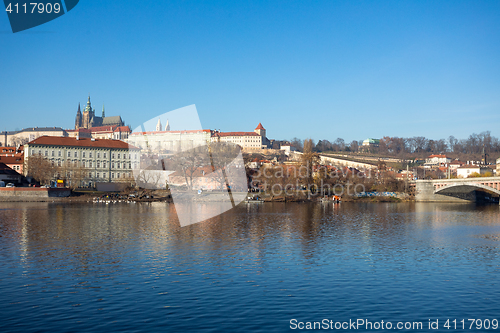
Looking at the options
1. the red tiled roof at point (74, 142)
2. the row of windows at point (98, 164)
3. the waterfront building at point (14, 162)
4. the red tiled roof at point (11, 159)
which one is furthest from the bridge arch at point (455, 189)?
the red tiled roof at point (11, 159)

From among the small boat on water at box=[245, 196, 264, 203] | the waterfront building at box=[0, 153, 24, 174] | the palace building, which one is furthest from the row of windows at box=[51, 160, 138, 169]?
the palace building

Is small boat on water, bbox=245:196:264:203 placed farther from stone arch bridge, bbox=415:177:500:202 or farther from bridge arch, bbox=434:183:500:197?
bridge arch, bbox=434:183:500:197

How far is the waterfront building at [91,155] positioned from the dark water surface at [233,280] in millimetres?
65307

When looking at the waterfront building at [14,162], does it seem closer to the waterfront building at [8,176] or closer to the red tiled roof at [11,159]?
the red tiled roof at [11,159]

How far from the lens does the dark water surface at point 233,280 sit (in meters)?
10.8

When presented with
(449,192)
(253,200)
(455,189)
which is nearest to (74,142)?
(253,200)

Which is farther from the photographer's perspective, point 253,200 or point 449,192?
point 449,192

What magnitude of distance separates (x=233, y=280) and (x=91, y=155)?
8191 centimetres

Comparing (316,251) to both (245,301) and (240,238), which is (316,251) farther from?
(245,301)

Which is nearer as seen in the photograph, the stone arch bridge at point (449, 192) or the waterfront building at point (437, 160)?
the stone arch bridge at point (449, 192)

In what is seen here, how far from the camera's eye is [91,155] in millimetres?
89375

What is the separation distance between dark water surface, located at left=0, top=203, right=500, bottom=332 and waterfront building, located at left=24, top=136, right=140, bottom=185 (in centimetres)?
6531

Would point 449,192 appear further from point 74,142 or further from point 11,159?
point 11,159

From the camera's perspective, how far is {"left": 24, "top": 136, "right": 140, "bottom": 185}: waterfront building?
85.9 meters
